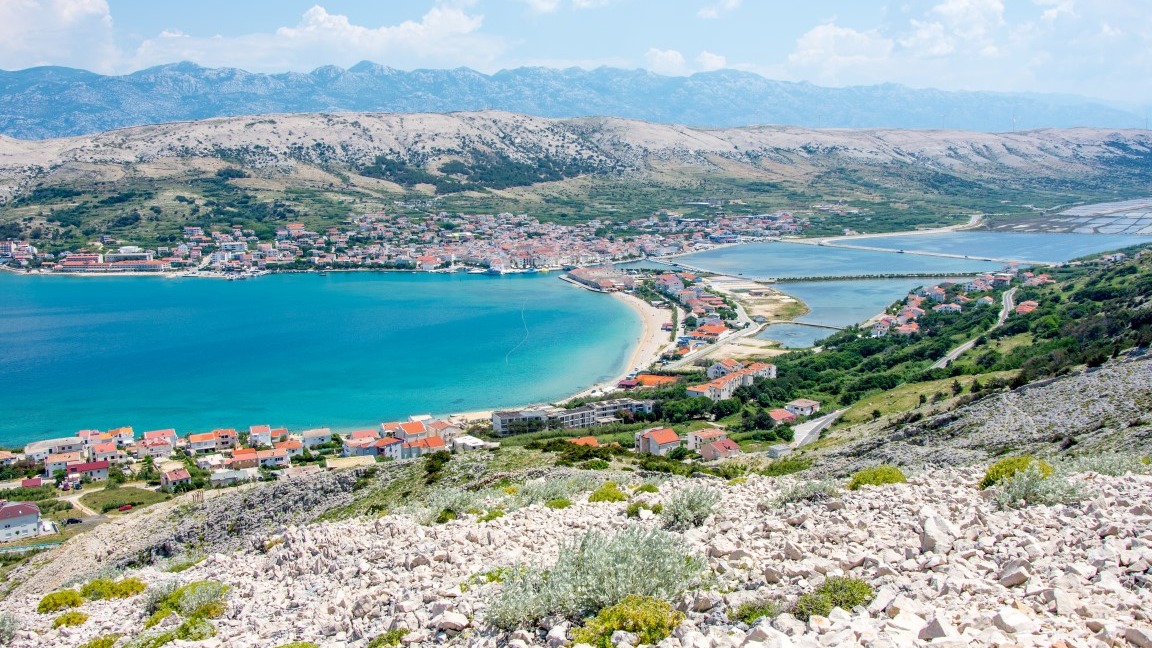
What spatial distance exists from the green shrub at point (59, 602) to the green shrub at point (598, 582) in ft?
20.8

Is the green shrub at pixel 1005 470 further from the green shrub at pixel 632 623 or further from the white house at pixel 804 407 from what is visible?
the white house at pixel 804 407

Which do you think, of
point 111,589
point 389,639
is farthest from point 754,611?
point 111,589

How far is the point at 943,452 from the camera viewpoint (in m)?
14.3

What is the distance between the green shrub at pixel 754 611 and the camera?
509 cm

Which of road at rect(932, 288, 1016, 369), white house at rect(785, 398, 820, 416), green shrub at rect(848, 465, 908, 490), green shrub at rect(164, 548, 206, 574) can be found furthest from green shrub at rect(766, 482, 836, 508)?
road at rect(932, 288, 1016, 369)

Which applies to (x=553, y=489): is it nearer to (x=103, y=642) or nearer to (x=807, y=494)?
(x=807, y=494)

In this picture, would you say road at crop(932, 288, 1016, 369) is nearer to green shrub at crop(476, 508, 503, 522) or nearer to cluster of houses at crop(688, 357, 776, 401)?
cluster of houses at crop(688, 357, 776, 401)

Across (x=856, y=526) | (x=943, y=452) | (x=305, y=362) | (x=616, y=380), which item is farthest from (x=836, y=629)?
(x=305, y=362)

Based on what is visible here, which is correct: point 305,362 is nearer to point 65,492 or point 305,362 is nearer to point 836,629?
point 65,492

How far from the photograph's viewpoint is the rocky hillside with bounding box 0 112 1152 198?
115562 millimetres

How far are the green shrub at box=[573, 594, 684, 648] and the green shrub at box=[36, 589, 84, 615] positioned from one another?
7205 millimetres

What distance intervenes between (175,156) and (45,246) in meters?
36.7

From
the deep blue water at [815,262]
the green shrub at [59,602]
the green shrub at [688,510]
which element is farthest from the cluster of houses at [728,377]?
the deep blue water at [815,262]

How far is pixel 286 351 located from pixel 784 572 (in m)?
45.9
